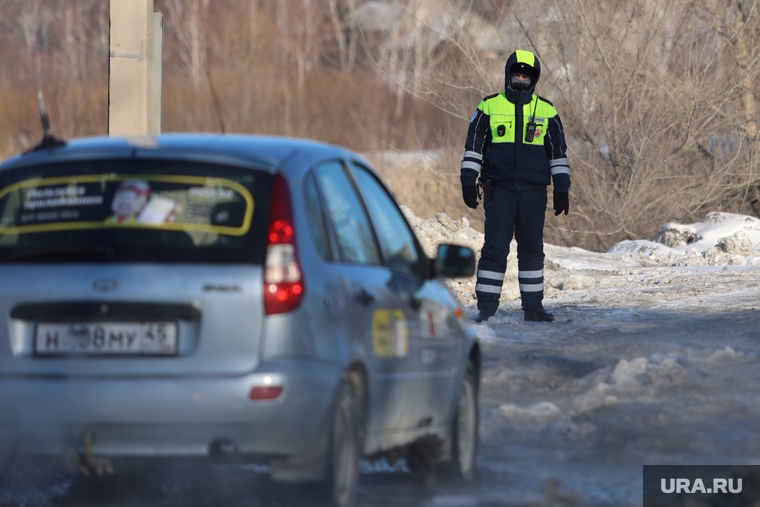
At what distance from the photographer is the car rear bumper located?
13.1 ft

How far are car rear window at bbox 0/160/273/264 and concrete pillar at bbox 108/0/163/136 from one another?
641 centimetres

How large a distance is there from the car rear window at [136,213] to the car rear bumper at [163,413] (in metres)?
0.40

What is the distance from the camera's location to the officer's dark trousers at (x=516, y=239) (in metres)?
10.4

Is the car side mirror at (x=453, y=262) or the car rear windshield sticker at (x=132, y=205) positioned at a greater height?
the car rear windshield sticker at (x=132, y=205)

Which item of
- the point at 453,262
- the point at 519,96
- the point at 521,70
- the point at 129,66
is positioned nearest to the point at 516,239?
the point at 519,96

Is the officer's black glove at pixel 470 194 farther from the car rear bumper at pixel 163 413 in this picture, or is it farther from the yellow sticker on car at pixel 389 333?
the car rear bumper at pixel 163 413

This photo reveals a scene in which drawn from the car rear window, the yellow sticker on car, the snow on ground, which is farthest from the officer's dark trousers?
the car rear window

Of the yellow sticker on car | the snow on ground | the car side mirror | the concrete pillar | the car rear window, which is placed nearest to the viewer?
the car rear window

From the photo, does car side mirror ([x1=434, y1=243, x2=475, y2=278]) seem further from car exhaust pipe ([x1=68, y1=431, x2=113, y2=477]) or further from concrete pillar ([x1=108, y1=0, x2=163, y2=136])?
concrete pillar ([x1=108, y1=0, x2=163, y2=136])

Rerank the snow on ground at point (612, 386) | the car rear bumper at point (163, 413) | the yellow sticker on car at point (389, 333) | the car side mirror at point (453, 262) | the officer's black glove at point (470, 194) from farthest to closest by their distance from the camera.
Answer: the officer's black glove at point (470, 194), the snow on ground at point (612, 386), the car side mirror at point (453, 262), the yellow sticker on car at point (389, 333), the car rear bumper at point (163, 413)

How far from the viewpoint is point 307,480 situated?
4.20m

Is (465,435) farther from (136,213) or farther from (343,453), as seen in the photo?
(136,213)

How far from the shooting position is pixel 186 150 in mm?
4465

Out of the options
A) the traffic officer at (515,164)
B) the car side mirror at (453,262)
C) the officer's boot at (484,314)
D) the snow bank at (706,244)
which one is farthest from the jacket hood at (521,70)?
the snow bank at (706,244)
